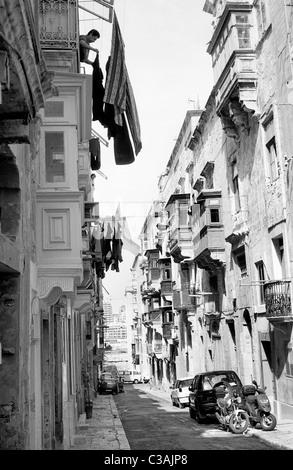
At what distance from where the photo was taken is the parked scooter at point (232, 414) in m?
15.2

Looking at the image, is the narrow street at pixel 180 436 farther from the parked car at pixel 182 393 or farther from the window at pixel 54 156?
the window at pixel 54 156

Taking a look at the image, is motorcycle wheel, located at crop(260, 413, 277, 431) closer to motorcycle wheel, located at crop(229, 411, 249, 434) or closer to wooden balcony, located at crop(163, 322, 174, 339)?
motorcycle wheel, located at crop(229, 411, 249, 434)

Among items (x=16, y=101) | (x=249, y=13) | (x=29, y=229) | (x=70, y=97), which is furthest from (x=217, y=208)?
(x=16, y=101)

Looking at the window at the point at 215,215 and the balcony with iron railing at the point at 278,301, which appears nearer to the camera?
the balcony with iron railing at the point at 278,301

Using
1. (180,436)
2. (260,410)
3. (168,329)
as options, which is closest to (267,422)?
(260,410)

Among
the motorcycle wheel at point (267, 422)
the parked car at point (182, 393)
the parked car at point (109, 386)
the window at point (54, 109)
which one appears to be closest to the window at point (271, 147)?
the motorcycle wheel at point (267, 422)

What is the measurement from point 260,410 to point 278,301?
3.70m

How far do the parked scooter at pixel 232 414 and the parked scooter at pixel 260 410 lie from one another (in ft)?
0.95

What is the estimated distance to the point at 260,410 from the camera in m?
15.5

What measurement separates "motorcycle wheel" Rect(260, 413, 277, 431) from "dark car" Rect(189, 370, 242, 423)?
3.45m

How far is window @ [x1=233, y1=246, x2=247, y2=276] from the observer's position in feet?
77.6

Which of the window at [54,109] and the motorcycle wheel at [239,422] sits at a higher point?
the window at [54,109]

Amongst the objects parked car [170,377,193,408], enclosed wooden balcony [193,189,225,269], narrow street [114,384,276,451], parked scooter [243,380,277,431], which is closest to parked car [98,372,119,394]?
parked car [170,377,193,408]
